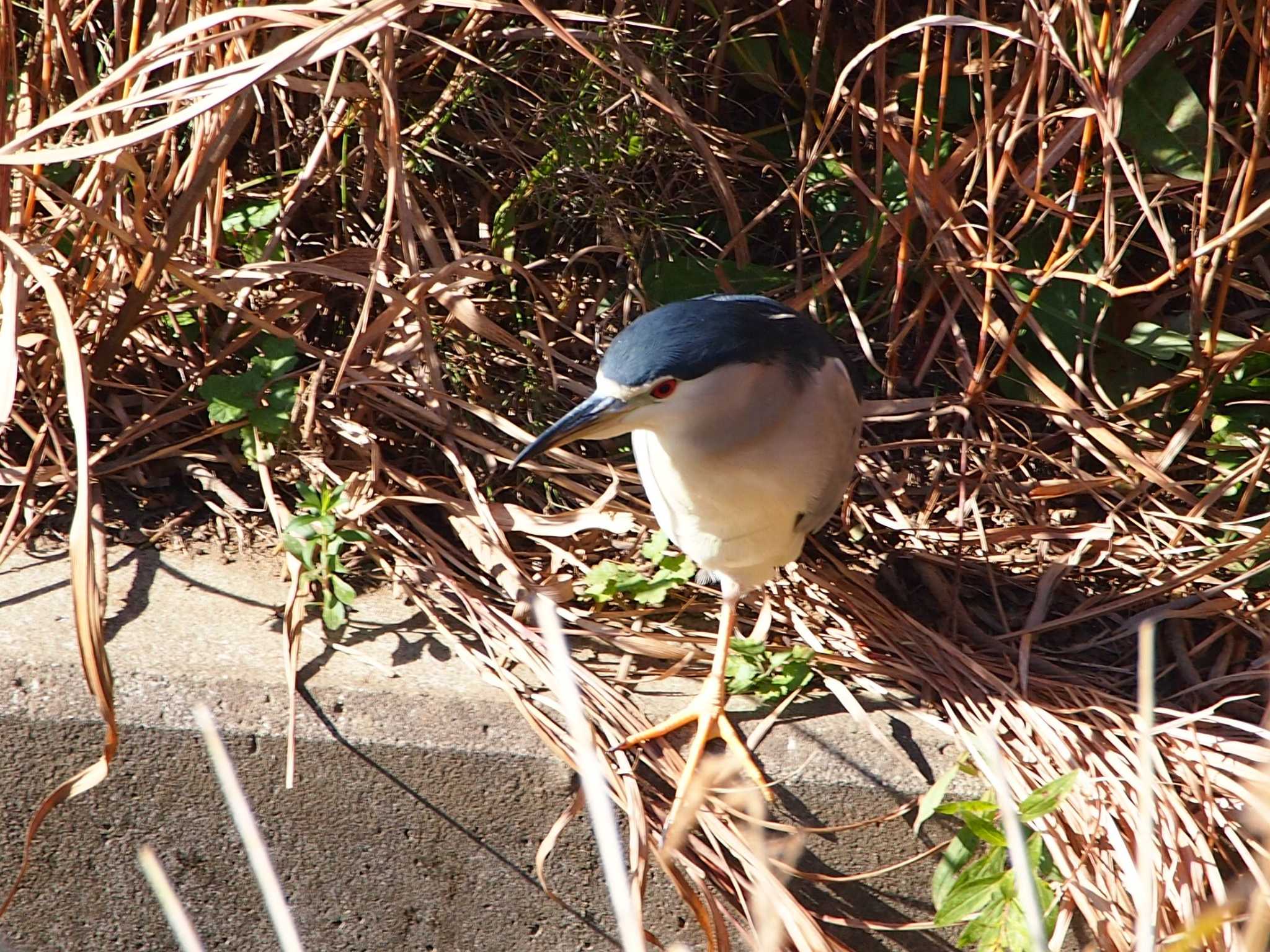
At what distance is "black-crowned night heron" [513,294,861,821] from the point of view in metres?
1.93

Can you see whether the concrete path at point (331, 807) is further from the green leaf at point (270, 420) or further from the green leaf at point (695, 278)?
the green leaf at point (695, 278)

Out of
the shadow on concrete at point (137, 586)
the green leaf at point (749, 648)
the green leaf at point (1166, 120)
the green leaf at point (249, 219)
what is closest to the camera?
the shadow on concrete at point (137, 586)

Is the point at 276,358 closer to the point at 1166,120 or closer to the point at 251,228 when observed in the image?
the point at 251,228

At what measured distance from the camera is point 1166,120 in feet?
8.05

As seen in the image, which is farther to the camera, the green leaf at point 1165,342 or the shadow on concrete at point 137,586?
the green leaf at point 1165,342

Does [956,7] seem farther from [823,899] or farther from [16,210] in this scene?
[16,210]

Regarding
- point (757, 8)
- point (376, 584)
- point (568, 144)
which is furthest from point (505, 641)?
point (757, 8)

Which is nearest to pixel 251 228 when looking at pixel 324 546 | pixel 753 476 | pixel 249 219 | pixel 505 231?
pixel 249 219

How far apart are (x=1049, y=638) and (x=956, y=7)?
1.41 meters

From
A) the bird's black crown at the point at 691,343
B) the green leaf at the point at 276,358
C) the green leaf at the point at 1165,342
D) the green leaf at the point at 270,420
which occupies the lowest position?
the green leaf at the point at 1165,342

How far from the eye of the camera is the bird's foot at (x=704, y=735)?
2086mm

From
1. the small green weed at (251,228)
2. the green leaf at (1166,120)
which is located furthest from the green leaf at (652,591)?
the green leaf at (1166,120)

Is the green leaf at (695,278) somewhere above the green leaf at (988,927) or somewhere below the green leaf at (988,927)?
above

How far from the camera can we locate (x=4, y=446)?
7.98 feet
